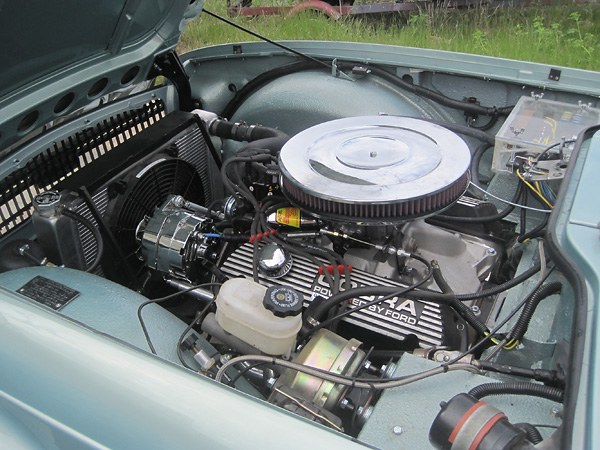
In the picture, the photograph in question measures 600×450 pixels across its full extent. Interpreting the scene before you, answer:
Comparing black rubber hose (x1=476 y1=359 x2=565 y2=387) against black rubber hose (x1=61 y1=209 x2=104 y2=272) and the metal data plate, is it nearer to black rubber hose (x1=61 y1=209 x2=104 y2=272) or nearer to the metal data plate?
the metal data plate

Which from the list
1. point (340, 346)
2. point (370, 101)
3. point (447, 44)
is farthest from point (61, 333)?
point (447, 44)

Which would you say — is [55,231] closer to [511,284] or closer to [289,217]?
[289,217]

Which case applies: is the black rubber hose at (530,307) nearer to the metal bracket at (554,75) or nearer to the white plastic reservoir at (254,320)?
the white plastic reservoir at (254,320)

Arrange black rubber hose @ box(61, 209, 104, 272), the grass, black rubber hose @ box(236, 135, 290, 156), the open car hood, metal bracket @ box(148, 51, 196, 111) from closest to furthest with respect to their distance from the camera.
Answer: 1. the open car hood
2. black rubber hose @ box(61, 209, 104, 272)
3. black rubber hose @ box(236, 135, 290, 156)
4. metal bracket @ box(148, 51, 196, 111)
5. the grass

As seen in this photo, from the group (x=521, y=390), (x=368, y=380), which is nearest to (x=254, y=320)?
(x=368, y=380)

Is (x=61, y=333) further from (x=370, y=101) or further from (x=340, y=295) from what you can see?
(x=370, y=101)

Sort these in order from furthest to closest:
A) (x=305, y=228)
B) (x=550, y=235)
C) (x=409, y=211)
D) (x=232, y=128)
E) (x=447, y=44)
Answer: (x=447, y=44) < (x=232, y=128) < (x=305, y=228) < (x=409, y=211) < (x=550, y=235)

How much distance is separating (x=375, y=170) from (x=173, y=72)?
1058 mm

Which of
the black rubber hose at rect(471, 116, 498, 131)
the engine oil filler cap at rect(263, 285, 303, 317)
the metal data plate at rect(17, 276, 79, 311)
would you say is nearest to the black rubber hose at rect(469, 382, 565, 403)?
the engine oil filler cap at rect(263, 285, 303, 317)

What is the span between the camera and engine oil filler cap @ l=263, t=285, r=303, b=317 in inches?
43.1

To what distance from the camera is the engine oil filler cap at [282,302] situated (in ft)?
3.59

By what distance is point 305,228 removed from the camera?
4.95 ft

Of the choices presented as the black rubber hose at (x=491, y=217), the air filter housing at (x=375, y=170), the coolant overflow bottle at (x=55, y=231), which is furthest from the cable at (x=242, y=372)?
the black rubber hose at (x=491, y=217)

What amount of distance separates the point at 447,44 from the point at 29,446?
3.91 meters
